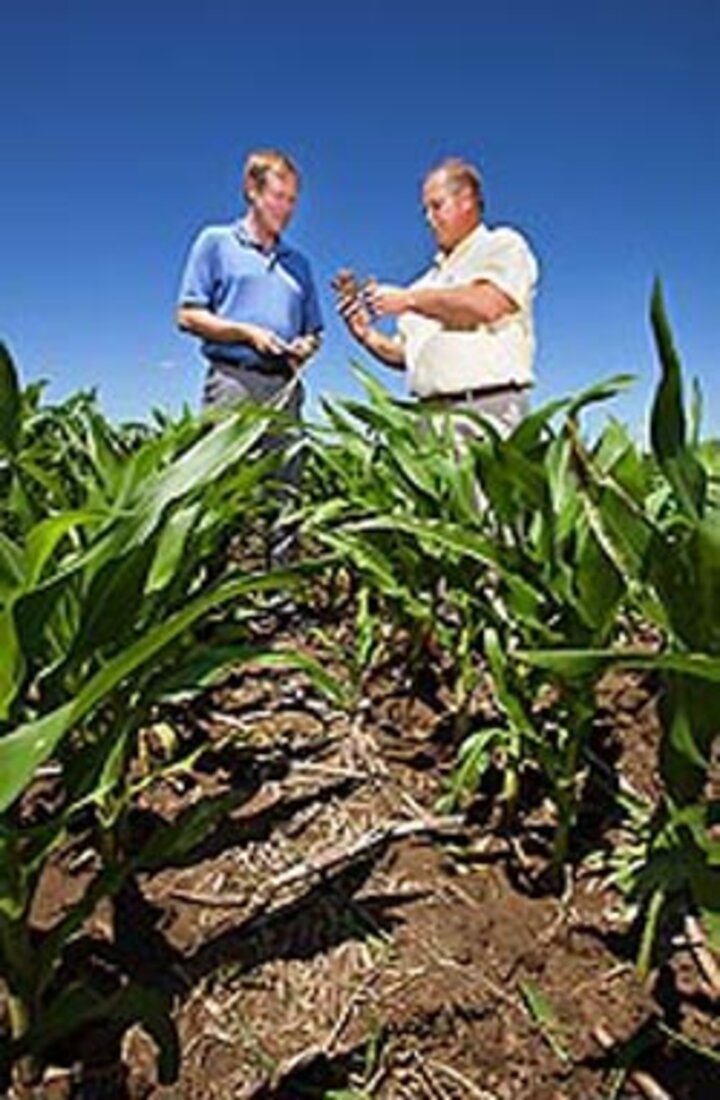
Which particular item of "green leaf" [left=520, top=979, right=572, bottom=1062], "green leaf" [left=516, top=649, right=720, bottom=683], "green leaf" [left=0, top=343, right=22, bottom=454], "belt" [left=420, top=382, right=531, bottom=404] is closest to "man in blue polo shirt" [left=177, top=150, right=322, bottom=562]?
"belt" [left=420, top=382, right=531, bottom=404]

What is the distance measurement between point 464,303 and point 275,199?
0.95 meters

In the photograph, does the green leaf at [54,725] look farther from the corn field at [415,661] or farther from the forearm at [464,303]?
the forearm at [464,303]

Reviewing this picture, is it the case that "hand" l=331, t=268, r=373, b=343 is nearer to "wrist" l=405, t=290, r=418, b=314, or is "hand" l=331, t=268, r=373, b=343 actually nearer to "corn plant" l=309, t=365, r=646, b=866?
"wrist" l=405, t=290, r=418, b=314

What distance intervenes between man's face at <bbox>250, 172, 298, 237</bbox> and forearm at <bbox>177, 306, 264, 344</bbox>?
0.34m

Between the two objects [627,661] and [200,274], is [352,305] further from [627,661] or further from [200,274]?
[627,661]

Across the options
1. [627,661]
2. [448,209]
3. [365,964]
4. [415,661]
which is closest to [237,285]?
[448,209]

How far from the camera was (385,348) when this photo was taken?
3.40 m

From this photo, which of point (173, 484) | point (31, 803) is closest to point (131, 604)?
point (173, 484)

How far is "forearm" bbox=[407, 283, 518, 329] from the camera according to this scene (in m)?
2.85

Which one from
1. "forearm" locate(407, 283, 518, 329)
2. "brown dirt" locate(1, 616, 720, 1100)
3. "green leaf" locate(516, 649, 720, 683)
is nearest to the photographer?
"green leaf" locate(516, 649, 720, 683)

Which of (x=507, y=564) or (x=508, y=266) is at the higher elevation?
(x=508, y=266)

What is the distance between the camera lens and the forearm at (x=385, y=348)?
3.40 metres

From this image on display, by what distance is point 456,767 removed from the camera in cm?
175

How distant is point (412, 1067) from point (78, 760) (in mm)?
479
